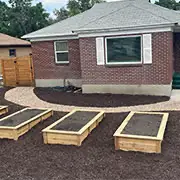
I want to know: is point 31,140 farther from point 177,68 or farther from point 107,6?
point 107,6

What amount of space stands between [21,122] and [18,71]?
30.1ft

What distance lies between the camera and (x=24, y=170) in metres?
5.07

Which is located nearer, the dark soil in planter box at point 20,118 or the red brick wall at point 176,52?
the dark soil in planter box at point 20,118

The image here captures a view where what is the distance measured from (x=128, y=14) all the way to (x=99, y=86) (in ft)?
12.3

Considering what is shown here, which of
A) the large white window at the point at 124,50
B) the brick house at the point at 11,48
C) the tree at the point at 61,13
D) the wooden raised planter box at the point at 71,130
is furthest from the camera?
the tree at the point at 61,13

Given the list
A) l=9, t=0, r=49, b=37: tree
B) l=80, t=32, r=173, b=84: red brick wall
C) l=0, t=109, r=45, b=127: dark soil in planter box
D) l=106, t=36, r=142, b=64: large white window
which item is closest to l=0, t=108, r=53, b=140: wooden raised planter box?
l=0, t=109, r=45, b=127: dark soil in planter box

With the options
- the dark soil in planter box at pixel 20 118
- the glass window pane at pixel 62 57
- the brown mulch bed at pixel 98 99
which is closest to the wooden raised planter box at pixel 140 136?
the dark soil in planter box at pixel 20 118

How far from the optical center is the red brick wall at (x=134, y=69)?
1070cm

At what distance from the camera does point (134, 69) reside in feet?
36.9

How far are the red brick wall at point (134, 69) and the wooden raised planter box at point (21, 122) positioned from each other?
3.85 m

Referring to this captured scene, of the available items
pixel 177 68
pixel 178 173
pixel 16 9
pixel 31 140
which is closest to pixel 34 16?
pixel 16 9

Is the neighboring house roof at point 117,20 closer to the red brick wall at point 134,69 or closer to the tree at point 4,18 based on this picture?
the red brick wall at point 134,69

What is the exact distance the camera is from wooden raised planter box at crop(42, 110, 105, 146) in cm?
613

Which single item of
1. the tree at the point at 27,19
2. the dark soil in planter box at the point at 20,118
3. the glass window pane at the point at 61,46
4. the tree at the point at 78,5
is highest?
the tree at the point at 78,5
